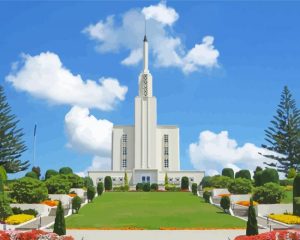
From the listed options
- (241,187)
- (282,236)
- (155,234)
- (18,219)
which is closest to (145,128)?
(241,187)

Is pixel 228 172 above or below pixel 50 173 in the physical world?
above

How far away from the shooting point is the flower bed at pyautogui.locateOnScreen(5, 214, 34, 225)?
78.6ft

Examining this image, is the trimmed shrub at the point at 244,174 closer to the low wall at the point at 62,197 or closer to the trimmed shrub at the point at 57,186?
the trimmed shrub at the point at 57,186

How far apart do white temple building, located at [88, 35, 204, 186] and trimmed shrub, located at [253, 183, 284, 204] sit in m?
34.6

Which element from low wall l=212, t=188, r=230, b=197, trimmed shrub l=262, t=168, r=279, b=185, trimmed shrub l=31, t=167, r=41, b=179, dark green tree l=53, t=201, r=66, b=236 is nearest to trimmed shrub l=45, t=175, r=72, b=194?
low wall l=212, t=188, r=230, b=197

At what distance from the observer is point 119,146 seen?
225 feet

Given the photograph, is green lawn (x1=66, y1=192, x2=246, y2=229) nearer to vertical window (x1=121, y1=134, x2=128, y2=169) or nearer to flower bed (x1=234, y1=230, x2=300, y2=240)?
flower bed (x1=234, y1=230, x2=300, y2=240)

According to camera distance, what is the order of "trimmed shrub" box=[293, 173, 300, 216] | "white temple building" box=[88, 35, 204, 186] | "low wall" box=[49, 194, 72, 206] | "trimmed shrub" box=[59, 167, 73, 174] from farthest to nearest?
"white temple building" box=[88, 35, 204, 186], "trimmed shrub" box=[59, 167, 73, 174], "low wall" box=[49, 194, 72, 206], "trimmed shrub" box=[293, 173, 300, 216]

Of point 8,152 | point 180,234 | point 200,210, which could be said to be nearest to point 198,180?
point 8,152

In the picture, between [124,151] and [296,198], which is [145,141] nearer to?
[124,151]

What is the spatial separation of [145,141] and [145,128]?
171cm

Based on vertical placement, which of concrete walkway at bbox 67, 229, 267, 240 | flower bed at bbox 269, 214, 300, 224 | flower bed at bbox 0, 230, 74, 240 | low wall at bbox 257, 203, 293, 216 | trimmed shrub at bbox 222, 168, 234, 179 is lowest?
concrete walkway at bbox 67, 229, 267, 240

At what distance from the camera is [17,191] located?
30.5m

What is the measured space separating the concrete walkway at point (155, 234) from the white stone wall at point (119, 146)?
47209 millimetres
